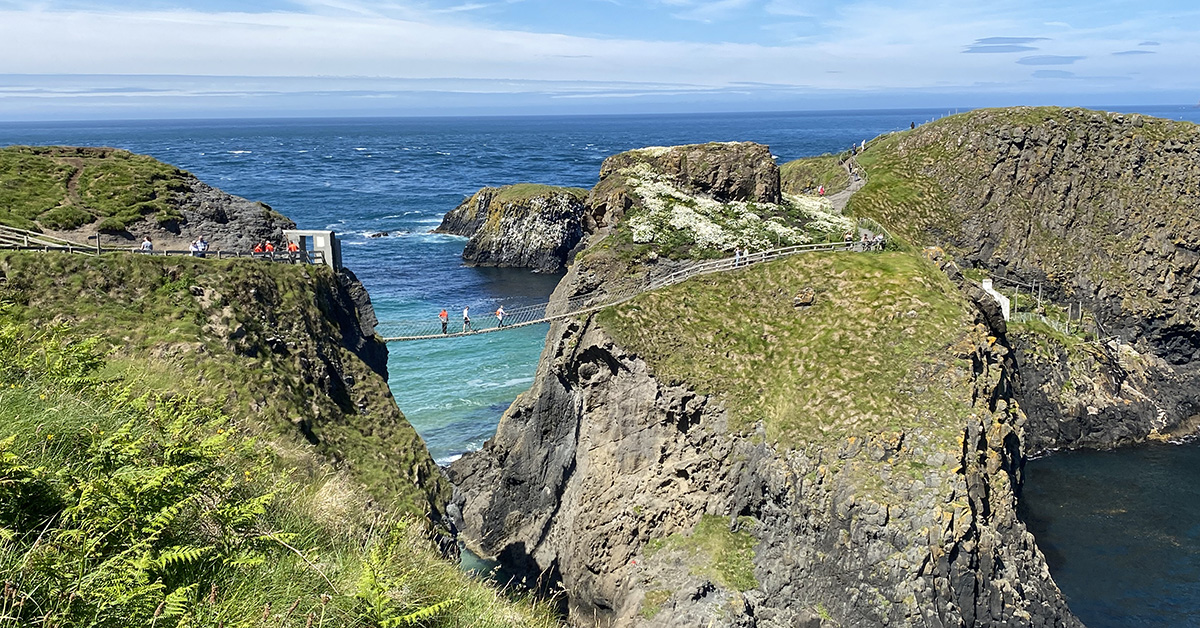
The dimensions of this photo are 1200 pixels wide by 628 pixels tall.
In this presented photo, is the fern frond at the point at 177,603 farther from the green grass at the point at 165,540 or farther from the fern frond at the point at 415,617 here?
the fern frond at the point at 415,617

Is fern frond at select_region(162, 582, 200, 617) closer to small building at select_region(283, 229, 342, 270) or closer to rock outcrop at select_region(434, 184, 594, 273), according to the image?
small building at select_region(283, 229, 342, 270)

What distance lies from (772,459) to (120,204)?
98.8ft

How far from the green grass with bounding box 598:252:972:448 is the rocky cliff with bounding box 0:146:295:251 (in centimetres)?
1811

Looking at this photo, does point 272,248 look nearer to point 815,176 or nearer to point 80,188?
point 80,188

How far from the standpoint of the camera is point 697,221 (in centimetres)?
4531

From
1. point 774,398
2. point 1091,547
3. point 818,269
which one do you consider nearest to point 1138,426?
point 1091,547

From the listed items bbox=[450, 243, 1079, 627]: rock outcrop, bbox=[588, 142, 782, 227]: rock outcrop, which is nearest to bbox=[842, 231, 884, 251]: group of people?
bbox=[450, 243, 1079, 627]: rock outcrop

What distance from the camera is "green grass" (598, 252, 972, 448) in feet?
102

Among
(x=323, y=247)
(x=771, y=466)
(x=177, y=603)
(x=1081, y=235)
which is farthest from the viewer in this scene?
(x=1081, y=235)

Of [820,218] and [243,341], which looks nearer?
[243,341]

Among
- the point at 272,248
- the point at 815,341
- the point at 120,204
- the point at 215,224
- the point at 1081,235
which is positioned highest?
the point at 120,204

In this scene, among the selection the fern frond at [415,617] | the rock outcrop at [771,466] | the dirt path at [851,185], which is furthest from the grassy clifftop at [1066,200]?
the fern frond at [415,617]

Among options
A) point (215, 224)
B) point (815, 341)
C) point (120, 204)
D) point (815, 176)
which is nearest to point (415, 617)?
point (815, 341)

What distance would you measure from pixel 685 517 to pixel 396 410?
13.9 m
